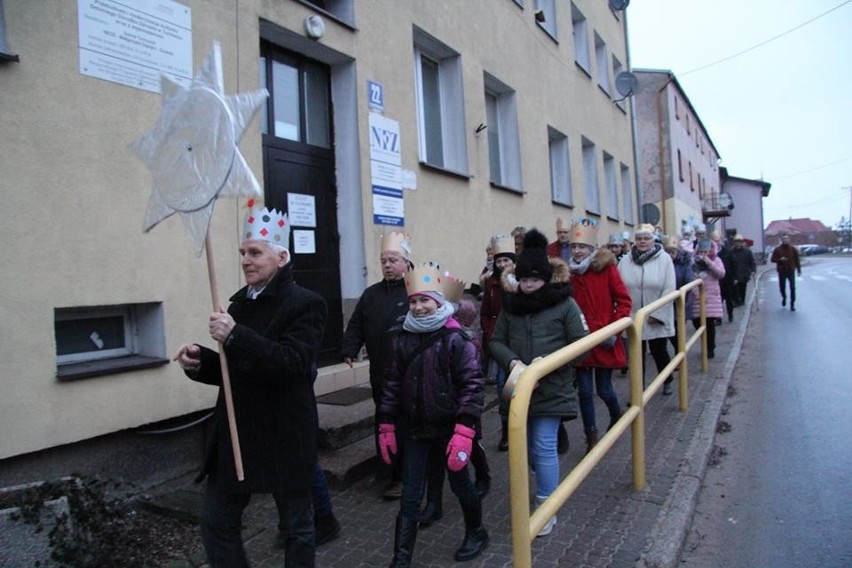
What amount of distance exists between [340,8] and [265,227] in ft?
14.3

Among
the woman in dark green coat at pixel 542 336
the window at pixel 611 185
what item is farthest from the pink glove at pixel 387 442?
the window at pixel 611 185

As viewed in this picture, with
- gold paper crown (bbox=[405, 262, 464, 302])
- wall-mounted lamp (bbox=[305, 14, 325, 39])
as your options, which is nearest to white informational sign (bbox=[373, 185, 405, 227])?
wall-mounted lamp (bbox=[305, 14, 325, 39])

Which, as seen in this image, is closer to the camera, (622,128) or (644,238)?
(644,238)

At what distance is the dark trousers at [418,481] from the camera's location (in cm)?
317

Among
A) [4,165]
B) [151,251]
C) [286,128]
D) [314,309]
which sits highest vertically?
[286,128]

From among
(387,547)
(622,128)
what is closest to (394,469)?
(387,547)

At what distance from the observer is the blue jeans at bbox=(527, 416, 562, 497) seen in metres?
3.61

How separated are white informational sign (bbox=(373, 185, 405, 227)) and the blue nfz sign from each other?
32.9 inches

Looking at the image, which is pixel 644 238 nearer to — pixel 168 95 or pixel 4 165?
pixel 168 95

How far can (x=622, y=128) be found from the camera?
1719 centimetres

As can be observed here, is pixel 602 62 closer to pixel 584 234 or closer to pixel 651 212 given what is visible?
pixel 651 212

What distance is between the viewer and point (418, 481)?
323 centimetres

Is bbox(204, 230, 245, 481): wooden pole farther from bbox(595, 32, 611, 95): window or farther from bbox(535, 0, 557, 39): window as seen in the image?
bbox(595, 32, 611, 95): window

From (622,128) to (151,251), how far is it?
50.1 ft
